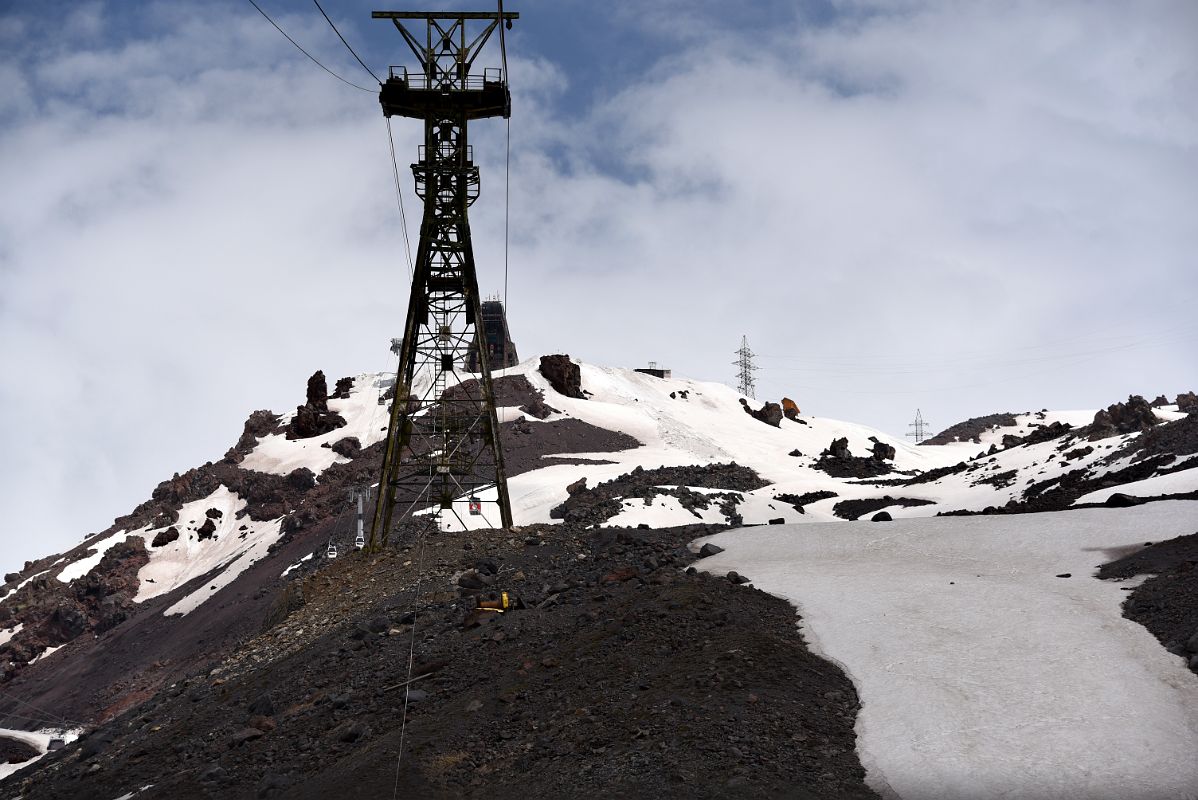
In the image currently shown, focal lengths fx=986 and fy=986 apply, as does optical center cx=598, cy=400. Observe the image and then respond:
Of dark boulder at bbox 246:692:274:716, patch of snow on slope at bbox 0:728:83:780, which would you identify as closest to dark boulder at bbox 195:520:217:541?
patch of snow on slope at bbox 0:728:83:780

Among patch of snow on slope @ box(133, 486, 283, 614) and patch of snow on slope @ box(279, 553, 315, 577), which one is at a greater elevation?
patch of snow on slope @ box(133, 486, 283, 614)

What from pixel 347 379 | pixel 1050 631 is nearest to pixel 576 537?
pixel 1050 631

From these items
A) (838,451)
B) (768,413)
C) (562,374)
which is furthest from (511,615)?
(768,413)

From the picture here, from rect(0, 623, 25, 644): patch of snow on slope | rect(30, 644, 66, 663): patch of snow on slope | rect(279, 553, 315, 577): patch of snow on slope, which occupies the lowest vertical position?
rect(30, 644, 66, 663): patch of snow on slope

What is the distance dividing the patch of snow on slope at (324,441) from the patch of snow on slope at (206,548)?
4290mm

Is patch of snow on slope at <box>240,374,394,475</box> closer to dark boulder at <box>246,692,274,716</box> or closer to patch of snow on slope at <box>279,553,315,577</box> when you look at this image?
patch of snow on slope at <box>279,553,315,577</box>

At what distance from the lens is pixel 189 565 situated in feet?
224

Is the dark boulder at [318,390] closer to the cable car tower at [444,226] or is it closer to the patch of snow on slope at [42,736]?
the patch of snow on slope at [42,736]

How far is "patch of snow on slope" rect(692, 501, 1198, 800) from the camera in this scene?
11.6 meters

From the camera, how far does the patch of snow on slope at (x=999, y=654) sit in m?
11.6

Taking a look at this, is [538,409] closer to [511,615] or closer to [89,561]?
[89,561]

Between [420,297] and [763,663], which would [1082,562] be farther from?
[420,297]

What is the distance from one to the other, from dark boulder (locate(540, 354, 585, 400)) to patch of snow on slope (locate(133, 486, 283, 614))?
2567 centimetres

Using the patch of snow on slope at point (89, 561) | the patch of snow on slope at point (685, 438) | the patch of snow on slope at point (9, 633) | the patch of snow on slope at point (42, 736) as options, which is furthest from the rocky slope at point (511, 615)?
the patch of snow on slope at point (42, 736)
